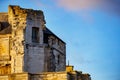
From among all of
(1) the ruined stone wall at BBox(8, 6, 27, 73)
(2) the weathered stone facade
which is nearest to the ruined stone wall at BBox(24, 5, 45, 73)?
(2) the weathered stone facade

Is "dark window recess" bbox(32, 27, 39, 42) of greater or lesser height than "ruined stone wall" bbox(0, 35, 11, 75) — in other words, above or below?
above

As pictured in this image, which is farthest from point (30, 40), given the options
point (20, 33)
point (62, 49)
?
point (62, 49)

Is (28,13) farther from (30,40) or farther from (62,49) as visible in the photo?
(62,49)

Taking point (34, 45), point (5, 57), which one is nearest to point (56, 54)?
point (34, 45)

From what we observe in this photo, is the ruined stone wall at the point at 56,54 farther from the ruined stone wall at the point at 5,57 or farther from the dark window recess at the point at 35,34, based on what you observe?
the ruined stone wall at the point at 5,57

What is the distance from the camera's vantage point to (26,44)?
51.5 meters

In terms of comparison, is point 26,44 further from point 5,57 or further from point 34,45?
point 5,57

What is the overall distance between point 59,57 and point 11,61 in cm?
595

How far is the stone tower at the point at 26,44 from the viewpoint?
5109cm

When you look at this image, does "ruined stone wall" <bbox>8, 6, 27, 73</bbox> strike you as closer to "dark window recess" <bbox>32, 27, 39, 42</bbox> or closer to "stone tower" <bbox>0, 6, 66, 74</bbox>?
"stone tower" <bbox>0, 6, 66, 74</bbox>

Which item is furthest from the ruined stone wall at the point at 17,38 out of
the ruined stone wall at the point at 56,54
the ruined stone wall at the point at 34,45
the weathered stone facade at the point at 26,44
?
the ruined stone wall at the point at 56,54

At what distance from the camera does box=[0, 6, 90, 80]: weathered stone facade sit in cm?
5106

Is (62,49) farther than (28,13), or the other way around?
(62,49)

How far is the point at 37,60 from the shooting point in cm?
5162
